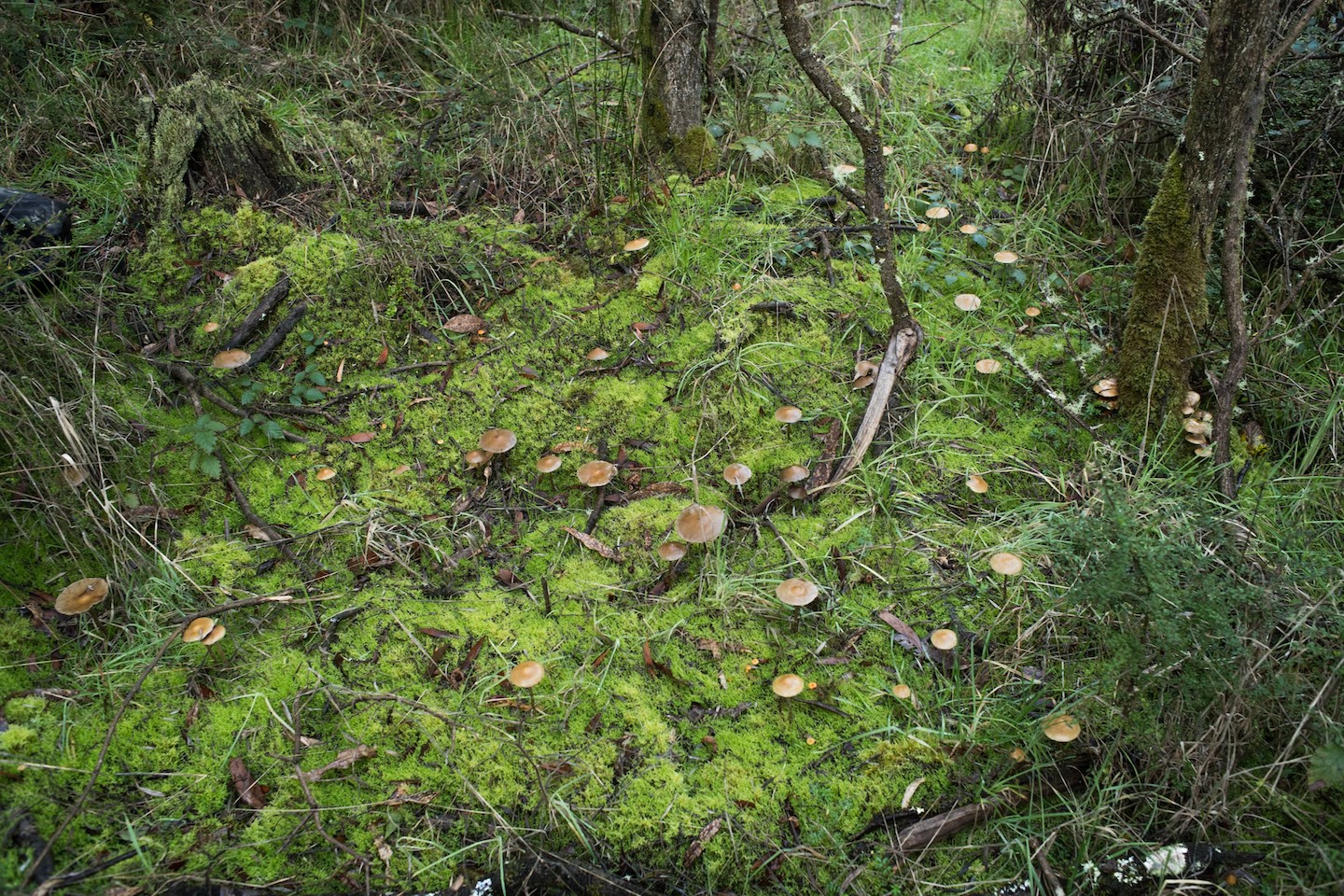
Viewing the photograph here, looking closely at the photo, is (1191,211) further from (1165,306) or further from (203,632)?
(203,632)

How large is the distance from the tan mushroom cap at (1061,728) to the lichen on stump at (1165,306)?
1.50m

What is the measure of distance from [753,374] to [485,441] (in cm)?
125

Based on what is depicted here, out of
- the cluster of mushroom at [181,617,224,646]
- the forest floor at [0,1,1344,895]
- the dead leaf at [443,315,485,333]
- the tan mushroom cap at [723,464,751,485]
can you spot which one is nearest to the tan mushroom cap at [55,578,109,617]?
the forest floor at [0,1,1344,895]

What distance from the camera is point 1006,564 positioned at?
2.79 m

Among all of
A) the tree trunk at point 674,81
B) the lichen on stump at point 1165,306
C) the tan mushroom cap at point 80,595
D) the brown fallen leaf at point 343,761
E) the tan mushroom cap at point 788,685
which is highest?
the tree trunk at point 674,81

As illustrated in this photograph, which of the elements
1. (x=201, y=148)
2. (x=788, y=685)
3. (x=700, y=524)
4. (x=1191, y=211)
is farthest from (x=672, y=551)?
(x=201, y=148)

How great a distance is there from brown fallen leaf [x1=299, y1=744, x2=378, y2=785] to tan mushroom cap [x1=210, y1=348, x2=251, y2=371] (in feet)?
5.96

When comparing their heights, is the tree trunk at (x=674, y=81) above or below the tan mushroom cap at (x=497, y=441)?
above

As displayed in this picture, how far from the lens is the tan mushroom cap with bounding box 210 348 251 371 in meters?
3.38

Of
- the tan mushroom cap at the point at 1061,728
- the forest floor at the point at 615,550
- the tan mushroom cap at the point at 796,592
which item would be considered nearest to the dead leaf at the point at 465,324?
the forest floor at the point at 615,550

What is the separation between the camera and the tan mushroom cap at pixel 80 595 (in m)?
2.59

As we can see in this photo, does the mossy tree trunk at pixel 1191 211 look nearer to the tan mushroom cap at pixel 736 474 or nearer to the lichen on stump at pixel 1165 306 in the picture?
the lichen on stump at pixel 1165 306

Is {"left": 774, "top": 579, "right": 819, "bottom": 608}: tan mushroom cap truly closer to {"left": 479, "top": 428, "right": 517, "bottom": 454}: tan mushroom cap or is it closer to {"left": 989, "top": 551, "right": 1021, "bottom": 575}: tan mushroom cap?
{"left": 989, "top": 551, "right": 1021, "bottom": 575}: tan mushroom cap

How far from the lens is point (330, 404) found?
11.6 ft
